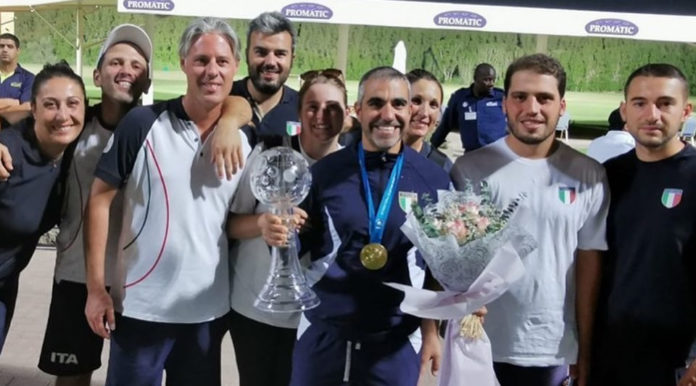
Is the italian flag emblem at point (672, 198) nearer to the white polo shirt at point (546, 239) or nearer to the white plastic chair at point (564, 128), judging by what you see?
the white polo shirt at point (546, 239)

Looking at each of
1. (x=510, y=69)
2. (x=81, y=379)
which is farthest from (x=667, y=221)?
(x=81, y=379)

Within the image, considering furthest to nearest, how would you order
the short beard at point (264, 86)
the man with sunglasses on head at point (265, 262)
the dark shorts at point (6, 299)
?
the short beard at point (264, 86) → the dark shorts at point (6, 299) → the man with sunglasses on head at point (265, 262)

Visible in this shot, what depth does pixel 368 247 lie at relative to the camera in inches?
104

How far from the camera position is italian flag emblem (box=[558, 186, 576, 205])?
2.71m

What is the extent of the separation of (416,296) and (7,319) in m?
2.09

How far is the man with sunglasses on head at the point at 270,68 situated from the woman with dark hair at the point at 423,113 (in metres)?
0.70

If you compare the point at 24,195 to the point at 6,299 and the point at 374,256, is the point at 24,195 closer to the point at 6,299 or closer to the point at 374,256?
the point at 6,299

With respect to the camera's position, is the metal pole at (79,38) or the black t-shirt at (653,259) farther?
the metal pole at (79,38)

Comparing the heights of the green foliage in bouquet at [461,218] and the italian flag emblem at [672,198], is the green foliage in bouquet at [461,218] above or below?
below

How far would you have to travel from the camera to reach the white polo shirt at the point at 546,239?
2.71 metres

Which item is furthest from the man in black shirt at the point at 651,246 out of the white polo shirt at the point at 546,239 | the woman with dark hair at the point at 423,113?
the woman with dark hair at the point at 423,113

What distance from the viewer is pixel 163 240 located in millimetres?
2830

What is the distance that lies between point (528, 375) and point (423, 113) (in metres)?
1.57

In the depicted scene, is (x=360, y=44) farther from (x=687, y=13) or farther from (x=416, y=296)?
(x=416, y=296)
